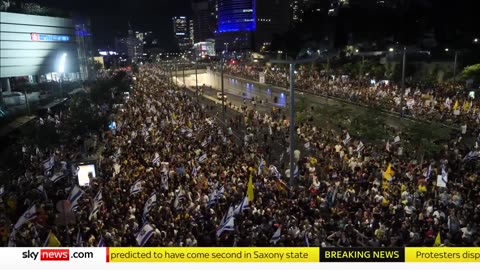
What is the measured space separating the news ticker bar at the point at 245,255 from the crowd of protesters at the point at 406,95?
19.4 metres

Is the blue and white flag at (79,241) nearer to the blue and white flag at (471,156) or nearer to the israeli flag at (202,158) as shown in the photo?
the israeli flag at (202,158)

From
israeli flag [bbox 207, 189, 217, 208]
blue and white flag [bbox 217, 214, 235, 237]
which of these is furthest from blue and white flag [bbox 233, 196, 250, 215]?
israeli flag [bbox 207, 189, 217, 208]

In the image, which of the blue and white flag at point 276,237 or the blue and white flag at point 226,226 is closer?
the blue and white flag at point 276,237

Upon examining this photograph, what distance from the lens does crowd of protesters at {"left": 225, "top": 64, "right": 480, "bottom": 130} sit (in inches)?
1188

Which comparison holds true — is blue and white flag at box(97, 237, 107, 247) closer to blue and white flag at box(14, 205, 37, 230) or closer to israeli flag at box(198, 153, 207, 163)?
blue and white flag at box(14, 205, 37, 230)

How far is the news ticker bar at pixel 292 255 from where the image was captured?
10109mm

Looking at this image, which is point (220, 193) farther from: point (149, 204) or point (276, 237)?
point (276, 237)

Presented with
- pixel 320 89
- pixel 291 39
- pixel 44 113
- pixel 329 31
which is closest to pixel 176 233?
pixel 44 113

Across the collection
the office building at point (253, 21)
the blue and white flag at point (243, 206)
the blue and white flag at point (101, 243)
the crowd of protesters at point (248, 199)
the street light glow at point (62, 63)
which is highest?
the office building at point (253, 21)

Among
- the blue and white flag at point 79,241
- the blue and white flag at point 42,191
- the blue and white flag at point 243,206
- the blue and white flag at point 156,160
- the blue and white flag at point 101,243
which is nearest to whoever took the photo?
the blue and white flag at point 101,243

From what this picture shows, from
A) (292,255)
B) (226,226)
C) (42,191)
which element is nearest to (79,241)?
(226,226)

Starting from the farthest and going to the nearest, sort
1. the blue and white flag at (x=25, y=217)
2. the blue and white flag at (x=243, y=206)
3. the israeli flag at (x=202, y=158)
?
the israeli flag at (x=202, y=158) < the blue and white flag at (x=243, y=206) < the blue and white flag at (x=25, y=217)

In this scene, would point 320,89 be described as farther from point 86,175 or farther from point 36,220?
point 36,220

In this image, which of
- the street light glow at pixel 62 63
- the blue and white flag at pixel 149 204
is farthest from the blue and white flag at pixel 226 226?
the street light glow at pixel 62 63
